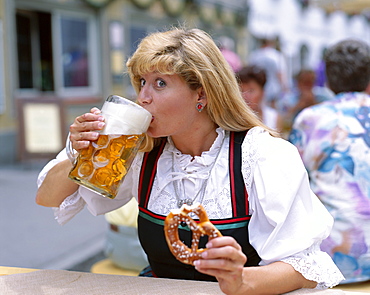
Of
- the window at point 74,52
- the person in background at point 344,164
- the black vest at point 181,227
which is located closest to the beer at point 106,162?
the black vest at point 181,227

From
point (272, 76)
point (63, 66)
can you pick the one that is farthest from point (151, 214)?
point (63, 66)

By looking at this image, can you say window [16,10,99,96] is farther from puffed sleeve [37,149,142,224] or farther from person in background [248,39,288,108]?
puffed sleeve [37,149,142,224]

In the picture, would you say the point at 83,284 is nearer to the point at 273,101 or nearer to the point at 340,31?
the point at 273,101

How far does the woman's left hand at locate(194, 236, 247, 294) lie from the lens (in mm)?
1073

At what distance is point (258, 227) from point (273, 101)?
5538 mm

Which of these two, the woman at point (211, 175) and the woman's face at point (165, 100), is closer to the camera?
the woman at point (211, 175)

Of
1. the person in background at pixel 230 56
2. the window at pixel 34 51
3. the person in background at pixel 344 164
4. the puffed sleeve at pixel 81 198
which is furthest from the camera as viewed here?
the window at pixel 34 51

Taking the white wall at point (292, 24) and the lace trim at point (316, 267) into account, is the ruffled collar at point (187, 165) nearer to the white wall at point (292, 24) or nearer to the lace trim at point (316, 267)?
the lace trim at point (316, 267)

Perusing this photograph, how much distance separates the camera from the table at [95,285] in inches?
53.7

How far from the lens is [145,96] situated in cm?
154

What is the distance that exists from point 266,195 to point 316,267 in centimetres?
24

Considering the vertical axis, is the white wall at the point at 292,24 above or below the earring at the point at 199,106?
above

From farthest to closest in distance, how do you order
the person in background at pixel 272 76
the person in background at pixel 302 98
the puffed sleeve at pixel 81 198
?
the person in background at pixel 272 76 → the person in background at pixel 302 98 → the puffed sleeve at pixel 81 198

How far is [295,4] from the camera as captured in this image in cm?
670
